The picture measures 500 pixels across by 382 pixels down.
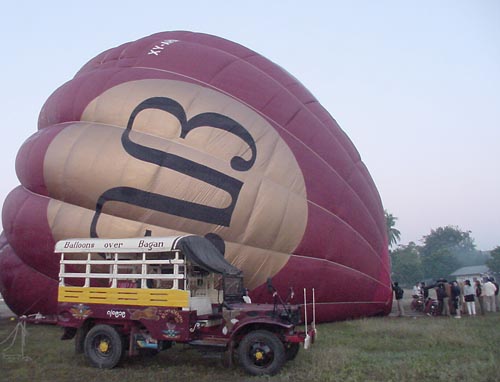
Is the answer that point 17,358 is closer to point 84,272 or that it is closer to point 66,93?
point 84,272

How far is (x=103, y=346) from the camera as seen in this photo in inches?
320

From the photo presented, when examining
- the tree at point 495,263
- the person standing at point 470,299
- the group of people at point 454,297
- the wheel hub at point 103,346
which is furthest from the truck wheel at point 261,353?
the tree at point 495,263

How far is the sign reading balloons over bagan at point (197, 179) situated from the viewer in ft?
34.9

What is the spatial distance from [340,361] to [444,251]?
6973cm

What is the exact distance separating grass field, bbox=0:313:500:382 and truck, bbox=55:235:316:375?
13.8 inches

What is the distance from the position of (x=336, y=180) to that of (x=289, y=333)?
5658 mm

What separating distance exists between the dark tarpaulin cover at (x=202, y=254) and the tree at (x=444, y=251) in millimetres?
65729

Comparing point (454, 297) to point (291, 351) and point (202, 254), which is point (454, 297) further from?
point (202, 254)

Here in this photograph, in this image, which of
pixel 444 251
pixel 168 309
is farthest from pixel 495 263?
pixel 168 309

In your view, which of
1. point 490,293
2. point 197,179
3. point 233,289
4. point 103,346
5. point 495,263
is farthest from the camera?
point 495,263

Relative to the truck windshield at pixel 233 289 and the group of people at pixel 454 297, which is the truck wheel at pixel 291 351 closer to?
the truck windshield at pixel 233 289

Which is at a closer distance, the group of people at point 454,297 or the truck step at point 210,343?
the truck step at point 210,343

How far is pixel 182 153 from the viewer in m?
10.8

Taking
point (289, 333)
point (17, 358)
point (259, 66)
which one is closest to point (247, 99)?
point (259, 66)
